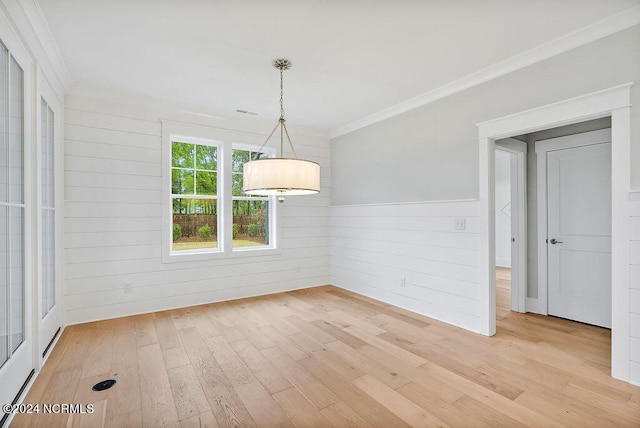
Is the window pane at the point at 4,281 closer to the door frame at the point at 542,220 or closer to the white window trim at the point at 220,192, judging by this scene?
the white window trim at the point at 220,192

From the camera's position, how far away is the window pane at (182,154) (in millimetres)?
4172

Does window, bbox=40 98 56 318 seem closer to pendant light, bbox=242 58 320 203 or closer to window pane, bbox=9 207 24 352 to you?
window pane, bbox=9 207 24 352

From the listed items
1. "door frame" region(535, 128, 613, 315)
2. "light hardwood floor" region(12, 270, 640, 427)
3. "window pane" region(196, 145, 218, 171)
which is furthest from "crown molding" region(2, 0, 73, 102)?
"door frame" region(535, 128, 613, 315)

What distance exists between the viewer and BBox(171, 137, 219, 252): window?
417 centimetres

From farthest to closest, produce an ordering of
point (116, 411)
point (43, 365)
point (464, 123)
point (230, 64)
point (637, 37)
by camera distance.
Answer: point (464, 123) → point (230, 64) → point (43, 365) → point (637, 37) → point (116, 411)

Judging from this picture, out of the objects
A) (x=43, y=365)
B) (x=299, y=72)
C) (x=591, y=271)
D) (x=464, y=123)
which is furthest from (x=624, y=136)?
(x=43, y=365)

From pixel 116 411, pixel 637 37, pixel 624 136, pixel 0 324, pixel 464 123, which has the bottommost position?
pixel 116 411

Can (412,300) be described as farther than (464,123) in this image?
Yes

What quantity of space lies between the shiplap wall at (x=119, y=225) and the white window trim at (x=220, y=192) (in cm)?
7

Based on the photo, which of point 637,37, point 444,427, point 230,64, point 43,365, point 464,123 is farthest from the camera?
point 464,123

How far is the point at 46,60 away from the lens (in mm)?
2629

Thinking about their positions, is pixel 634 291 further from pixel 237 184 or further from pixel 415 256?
pixel 237 184

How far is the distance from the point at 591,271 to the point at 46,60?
574cm

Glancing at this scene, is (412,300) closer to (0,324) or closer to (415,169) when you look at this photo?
(415,169)
